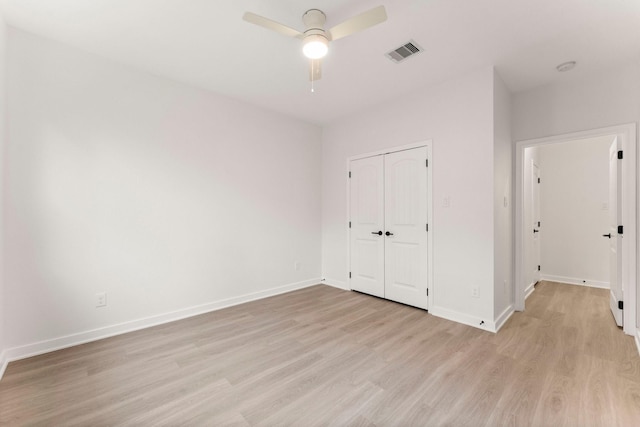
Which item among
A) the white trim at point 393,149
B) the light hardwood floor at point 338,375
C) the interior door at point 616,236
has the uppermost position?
the white trim at point 393,149

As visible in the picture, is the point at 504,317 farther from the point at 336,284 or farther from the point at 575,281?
the point at 575,281

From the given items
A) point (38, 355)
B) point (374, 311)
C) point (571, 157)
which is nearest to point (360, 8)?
point (374, 311)

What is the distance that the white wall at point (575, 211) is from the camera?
4.53m

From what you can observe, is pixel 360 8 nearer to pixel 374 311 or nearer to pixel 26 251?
pixel 374 311

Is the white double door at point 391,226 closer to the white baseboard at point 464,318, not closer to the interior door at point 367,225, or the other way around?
the interior door at point 367,225

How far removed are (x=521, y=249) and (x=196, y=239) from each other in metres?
4.12

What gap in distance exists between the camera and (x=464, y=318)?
3.11 metres

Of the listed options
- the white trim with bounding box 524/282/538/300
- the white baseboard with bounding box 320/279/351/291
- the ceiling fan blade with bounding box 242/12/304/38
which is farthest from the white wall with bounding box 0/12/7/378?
the white trim with bounding box 524/282/538/300

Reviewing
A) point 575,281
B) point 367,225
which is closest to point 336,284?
point 367,225

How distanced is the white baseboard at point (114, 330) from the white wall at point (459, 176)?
2507mm

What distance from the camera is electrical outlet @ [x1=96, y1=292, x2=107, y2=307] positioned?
107 inches

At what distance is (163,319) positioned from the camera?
123 inches

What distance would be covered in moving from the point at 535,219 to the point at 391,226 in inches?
105

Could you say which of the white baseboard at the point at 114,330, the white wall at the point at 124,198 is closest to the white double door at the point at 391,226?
the white wall at the point at 124,198
